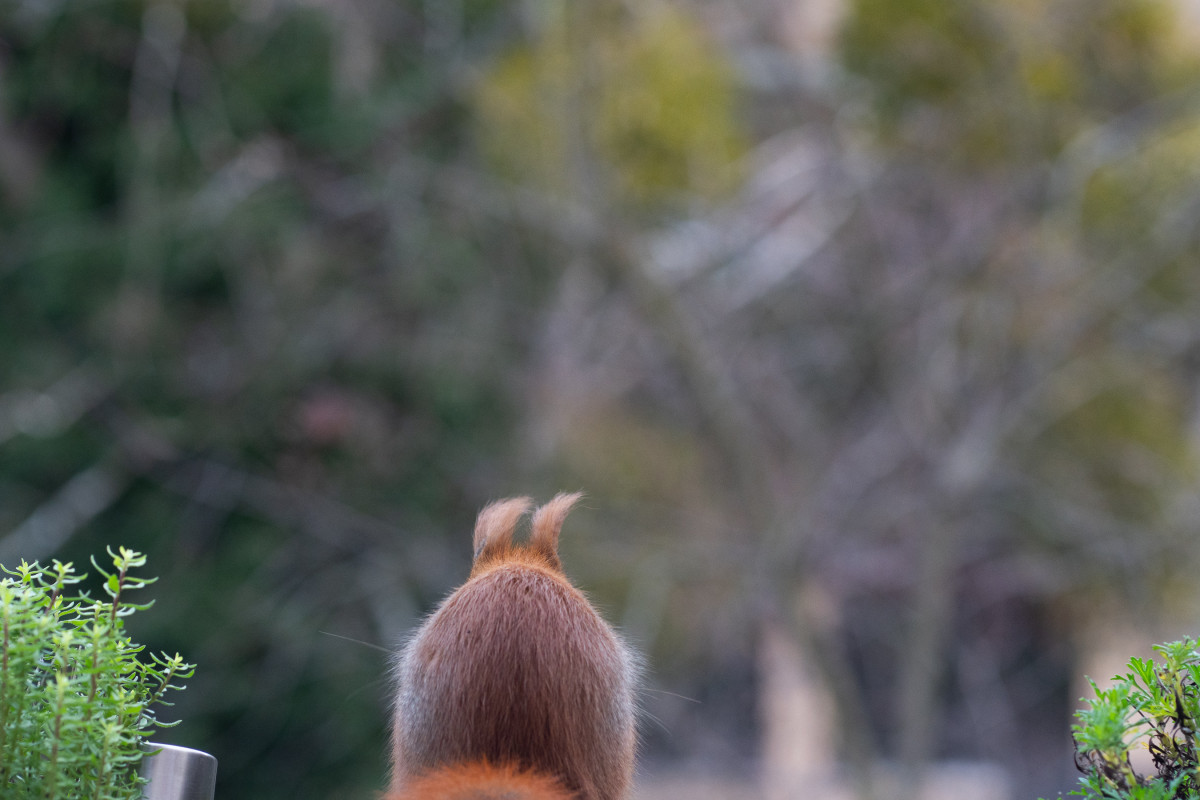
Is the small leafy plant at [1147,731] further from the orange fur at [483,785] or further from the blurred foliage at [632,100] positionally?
the blurred foliage at [632,100]

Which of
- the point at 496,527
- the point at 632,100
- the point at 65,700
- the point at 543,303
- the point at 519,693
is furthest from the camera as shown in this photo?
the point at 543,303

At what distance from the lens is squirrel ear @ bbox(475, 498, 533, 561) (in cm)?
79

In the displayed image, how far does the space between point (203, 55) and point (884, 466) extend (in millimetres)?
3442

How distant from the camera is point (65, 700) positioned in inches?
20.7

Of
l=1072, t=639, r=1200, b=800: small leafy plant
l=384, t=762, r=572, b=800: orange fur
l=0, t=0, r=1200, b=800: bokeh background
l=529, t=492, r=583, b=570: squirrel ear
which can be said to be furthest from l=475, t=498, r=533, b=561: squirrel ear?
l=0, t=0, r=1200, b=800: bokeh background

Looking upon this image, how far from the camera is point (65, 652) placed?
0.57 metres

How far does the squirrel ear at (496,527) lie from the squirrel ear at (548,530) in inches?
0.6

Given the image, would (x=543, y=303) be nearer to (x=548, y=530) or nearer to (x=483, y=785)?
(x=548, y=530)

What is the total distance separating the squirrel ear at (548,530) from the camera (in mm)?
788

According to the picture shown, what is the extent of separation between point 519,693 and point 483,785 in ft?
0.26


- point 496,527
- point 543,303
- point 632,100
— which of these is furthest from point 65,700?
point 543,303

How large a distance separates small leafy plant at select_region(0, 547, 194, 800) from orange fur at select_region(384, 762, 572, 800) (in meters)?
0.15

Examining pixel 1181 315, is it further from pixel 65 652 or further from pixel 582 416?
pixel 65 652

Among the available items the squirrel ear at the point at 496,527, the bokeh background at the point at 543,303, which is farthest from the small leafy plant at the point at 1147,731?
the bokeh background at the point at 543,303
